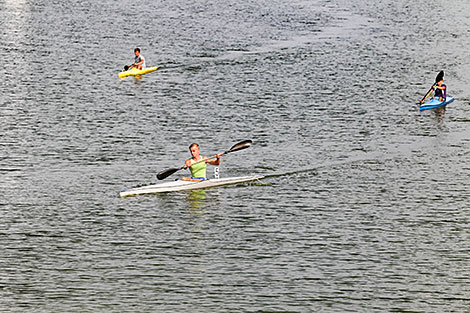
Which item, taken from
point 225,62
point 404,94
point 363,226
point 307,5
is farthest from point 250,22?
point 363,226

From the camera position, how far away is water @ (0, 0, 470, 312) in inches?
885

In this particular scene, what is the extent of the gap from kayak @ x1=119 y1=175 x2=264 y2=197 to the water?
0.36m

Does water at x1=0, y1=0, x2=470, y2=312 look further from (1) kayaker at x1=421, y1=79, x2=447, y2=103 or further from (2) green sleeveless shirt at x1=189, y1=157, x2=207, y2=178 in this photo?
(2) green sleeveless shirt at x1=189, y1=157, x2=207, y2=178

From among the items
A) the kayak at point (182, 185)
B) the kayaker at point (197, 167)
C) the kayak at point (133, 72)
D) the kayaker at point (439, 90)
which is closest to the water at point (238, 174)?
the kayak at point (182, 185)

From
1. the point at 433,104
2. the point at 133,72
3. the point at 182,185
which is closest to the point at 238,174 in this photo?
the point at 182,185

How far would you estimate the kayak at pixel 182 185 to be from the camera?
30.4 m

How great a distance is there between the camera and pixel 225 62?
62.4m

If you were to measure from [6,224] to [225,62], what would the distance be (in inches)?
1456

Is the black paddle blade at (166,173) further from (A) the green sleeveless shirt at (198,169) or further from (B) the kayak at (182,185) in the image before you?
(A) the green sleeveless shirt at (198,169)

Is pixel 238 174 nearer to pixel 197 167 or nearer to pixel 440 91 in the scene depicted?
pixel 197 167

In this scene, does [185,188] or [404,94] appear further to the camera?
[404,94]

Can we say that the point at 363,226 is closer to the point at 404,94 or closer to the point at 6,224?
the point at 6,224

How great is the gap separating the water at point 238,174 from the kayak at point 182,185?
357mm

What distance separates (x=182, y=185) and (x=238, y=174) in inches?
131
